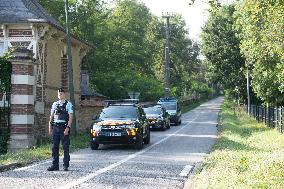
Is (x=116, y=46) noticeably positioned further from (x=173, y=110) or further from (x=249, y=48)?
(x=249, y=48)

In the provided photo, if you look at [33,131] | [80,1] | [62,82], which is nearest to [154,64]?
[80,1]

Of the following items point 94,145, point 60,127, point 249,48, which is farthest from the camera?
point 249,48

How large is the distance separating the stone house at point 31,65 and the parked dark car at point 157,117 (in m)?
5.58

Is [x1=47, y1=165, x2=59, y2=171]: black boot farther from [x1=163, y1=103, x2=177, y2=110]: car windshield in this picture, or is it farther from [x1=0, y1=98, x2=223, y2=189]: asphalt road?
[x1=163, y1=103, x2=177, y2=110]: car windshield

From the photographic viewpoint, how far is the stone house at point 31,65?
18.5 m

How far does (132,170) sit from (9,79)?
26.8ft

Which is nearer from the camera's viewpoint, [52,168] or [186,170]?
[52,168]

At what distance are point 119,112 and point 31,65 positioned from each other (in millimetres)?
3743

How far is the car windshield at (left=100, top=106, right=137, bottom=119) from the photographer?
63.3 feet

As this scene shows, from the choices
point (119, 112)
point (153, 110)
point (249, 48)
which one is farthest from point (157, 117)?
point (119, 112)

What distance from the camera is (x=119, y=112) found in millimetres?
19609

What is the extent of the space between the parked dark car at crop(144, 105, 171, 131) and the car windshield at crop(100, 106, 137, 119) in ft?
40.3

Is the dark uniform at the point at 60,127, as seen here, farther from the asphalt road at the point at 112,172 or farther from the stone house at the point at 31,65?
the stone house at the point at 31,65

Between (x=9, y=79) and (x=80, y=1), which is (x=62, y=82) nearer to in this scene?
(x=9, y=79)
